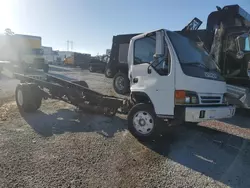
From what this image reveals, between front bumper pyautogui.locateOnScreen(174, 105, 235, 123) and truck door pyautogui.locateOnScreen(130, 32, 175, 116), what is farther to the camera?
truck door pyautogui.locateOnScreen(130, 32, 175, 116)

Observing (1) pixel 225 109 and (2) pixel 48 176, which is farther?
(1) pixel 225 109

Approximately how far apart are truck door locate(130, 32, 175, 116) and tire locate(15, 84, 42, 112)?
337 cm

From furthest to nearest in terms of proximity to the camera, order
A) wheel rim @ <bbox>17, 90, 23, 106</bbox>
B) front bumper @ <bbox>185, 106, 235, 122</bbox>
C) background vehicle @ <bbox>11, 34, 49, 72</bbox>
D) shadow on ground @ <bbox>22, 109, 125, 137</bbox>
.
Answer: background vehicle @ <bbox>11, 34, 49, 72</bbox> → wheel rim @ <bbox>17, 90, 23, 106</bbox> → shadow on ground @ <bbox>22, 109, 125, 137</bbox> → front bumper @ <bbox>185, 106, 235, 122</bbox>

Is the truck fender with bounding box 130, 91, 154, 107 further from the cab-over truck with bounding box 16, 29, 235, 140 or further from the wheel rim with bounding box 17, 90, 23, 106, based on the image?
the wheel rim with bounding box 17, 90, 23, 106

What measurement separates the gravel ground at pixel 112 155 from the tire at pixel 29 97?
53 cm

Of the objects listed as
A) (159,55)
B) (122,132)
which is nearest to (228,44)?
(159,55)

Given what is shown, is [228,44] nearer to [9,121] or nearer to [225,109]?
[225,109]

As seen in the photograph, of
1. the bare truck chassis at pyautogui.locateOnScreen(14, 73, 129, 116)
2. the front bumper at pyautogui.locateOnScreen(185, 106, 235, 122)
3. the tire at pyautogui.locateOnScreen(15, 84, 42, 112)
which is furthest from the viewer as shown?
the tire at pyautogui.locateOnScreen(15, 84, 42, 112)

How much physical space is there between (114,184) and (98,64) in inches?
1010

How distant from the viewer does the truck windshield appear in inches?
170

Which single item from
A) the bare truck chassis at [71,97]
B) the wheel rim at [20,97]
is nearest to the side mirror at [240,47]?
the bare truck chassis at [71,97]

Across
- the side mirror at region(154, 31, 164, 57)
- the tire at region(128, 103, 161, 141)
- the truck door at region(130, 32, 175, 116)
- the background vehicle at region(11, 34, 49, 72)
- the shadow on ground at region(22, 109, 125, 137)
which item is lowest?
the shadow on ground at region(22, 109, 125, 137)

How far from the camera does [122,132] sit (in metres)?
5.36

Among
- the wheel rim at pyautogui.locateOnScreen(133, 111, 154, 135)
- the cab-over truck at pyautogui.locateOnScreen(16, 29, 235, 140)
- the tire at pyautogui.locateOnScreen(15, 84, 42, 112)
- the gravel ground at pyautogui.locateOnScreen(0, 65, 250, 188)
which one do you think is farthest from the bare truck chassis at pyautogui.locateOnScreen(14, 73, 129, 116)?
the wheel rim at pyautogui.locateOnScreen(133, 111, 154, 135)
